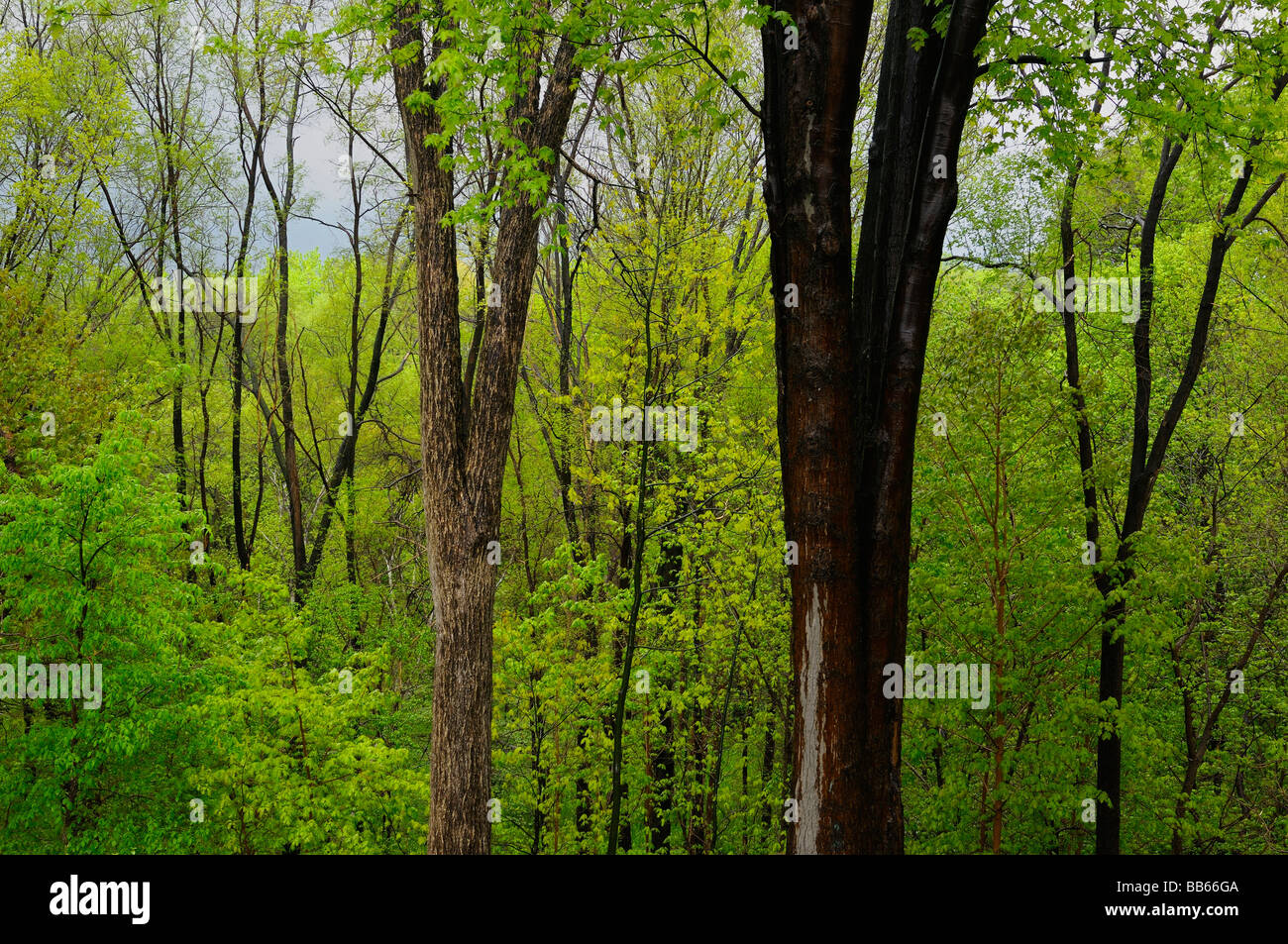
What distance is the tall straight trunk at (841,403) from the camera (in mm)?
3674

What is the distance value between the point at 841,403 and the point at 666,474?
369 inches

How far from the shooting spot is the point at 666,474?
13.1 metres

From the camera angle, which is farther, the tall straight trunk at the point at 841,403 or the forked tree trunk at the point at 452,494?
the forked tree trunk at the point at 452,494

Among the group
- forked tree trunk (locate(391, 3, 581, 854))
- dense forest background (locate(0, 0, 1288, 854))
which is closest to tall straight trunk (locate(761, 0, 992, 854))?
dense forest background (locate(0, 0, 1288, 854))

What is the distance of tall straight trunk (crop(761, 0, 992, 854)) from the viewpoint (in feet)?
12.1

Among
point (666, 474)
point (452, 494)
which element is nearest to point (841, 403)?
point (452, 494)

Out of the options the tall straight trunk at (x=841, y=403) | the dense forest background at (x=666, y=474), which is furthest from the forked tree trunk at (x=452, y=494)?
the tall straight trunk at (x=841, y=403)

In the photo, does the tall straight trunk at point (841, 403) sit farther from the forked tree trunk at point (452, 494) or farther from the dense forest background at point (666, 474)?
the forked tree trunk at point (452, 494)

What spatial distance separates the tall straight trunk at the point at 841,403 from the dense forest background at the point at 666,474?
0.41 feet

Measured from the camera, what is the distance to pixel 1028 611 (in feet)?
32.7

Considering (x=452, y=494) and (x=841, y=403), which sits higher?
(x=841, y=403)

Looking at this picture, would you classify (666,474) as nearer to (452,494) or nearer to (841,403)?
(452,494)
